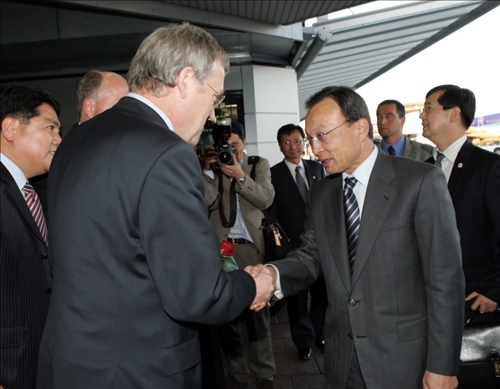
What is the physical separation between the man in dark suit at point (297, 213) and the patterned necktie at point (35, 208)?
286 cm

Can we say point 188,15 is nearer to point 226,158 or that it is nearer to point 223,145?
point 223,145

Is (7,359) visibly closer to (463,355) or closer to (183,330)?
(183,330)

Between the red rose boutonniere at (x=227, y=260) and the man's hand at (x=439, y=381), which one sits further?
the red rose boutonniere at (x=227, y=260)

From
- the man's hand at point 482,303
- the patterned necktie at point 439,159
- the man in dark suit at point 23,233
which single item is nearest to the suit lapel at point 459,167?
the patterned necktie at point 439,159

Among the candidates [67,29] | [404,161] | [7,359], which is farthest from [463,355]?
[67,29]

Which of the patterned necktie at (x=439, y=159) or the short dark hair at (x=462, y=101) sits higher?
the short dark hair at (x=462, y=101)

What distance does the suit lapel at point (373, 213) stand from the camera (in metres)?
1.94

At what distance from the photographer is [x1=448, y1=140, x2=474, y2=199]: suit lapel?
9.30ft

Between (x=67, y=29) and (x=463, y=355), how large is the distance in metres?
7.03

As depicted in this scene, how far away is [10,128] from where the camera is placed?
2.23 meters

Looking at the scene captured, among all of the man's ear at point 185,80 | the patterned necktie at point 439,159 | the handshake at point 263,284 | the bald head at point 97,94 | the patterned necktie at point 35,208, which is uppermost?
the bald head at point 97,94

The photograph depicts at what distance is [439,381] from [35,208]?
213cm

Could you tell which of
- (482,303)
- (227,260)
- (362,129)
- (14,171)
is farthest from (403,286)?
(14,171)

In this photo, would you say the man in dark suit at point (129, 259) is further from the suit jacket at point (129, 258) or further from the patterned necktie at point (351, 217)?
the patterned necktie at point (351, 217)
